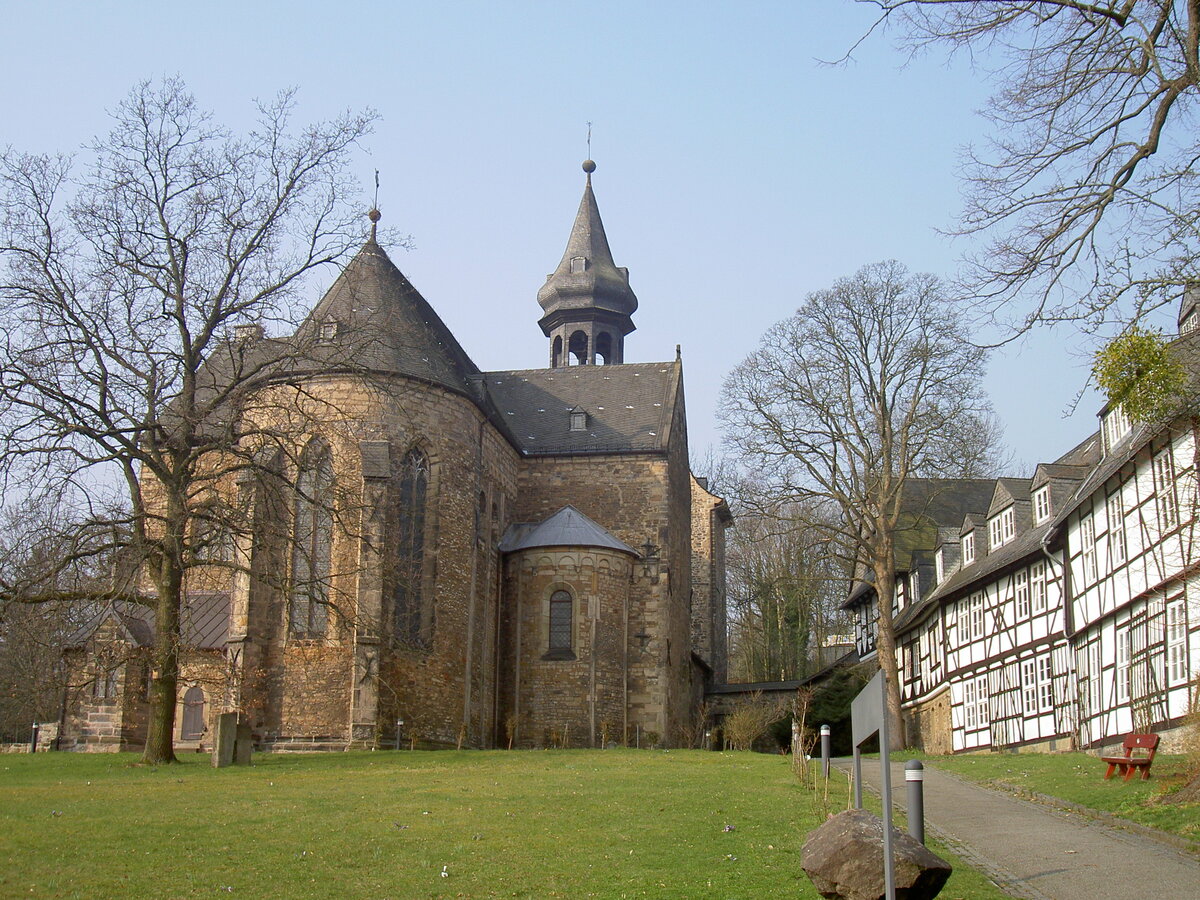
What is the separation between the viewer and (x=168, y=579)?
21.4 m

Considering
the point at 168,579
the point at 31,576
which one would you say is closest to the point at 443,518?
the point at 168,579

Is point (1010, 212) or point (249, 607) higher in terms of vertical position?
point (1010, 212)

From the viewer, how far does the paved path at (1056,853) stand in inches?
416

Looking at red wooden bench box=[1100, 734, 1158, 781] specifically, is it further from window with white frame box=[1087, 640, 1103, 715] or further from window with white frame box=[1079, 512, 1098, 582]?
window with white frame box=[1079, 512, 1098, 582]

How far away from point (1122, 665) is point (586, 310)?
1021 inches

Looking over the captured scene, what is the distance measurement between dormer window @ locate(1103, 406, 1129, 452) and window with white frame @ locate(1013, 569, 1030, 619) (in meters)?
3.76

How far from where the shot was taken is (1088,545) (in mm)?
23891

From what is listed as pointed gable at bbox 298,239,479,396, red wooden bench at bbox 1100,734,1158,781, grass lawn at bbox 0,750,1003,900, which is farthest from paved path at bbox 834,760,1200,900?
pointed gable at bbox 298,239,479,396

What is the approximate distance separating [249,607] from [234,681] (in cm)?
173

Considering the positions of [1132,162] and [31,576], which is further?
[31,576]

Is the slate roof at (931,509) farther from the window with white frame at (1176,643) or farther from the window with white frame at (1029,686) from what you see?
the window with white frame at (1176,643)

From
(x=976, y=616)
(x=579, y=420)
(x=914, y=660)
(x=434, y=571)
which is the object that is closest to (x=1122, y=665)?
(x=976, y=616)

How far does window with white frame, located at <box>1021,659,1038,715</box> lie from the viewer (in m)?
27.1

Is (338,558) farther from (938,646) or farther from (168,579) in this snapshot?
(938,646)
